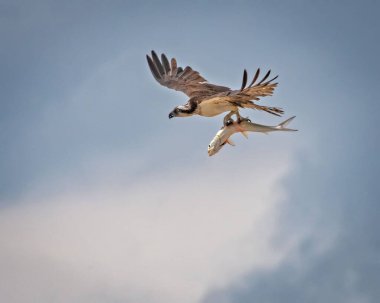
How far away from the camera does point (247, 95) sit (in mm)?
23000

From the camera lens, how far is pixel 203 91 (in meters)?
27.7

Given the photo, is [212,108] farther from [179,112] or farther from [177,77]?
[177,77]

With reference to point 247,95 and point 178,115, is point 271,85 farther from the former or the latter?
point 178,115

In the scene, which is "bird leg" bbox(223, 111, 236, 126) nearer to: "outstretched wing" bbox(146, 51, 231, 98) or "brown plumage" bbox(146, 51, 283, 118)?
"brown plumage" bbox(146, 51, 283, 118)

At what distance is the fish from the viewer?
22.4 meters

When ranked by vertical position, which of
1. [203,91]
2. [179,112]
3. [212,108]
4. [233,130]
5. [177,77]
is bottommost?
[233,130]

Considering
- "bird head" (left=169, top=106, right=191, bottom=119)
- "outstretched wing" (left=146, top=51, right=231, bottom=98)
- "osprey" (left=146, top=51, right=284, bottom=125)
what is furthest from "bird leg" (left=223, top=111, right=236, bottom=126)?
"outstretched wing" (left=146, top=51, right=231, bottom=98)

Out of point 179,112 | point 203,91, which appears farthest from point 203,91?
point 179,112

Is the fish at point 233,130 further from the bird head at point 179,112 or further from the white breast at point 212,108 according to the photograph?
the bird head at point 179,112

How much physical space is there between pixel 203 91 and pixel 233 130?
5.12 m

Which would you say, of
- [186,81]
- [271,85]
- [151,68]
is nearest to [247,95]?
[271,85]

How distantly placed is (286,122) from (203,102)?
3.83 metres

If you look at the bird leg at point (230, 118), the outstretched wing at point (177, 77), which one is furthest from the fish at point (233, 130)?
the outstretched wing at point (177, 77)

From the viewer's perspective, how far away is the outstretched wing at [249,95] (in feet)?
73.2
